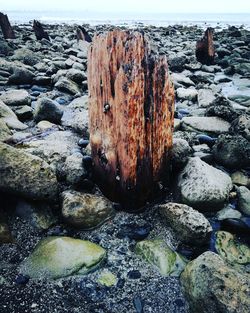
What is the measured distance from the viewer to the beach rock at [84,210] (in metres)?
2.59

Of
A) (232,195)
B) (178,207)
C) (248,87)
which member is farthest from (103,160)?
(248,87)

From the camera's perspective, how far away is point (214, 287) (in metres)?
1.81

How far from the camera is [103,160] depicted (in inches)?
111

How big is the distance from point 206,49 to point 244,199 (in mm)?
8776

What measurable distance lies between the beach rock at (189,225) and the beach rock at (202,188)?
24 cm

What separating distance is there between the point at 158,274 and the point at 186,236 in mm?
367

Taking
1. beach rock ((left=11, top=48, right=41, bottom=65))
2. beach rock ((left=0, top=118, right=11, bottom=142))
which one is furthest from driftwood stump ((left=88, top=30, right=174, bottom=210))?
beach rock ((left=11, top=48, right=41, bottom=65))

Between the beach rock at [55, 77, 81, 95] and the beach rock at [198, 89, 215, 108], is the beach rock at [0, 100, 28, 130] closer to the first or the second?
the beach rock at [55, 77, 81, 95]

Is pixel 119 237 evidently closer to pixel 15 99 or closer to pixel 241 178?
pixel 241 178

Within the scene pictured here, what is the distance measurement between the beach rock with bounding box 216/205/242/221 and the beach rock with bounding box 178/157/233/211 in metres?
0.06

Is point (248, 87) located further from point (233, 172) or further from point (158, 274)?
point (158, 274)

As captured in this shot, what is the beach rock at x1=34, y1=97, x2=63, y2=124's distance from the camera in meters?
4.69

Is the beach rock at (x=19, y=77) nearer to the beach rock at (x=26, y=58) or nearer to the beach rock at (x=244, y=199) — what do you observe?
the beach rock at (x=26, y=58)

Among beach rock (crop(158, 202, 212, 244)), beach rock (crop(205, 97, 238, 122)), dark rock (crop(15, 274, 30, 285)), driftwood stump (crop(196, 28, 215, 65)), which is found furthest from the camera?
driftwood stump (crop(196, 28, 215, 65))
